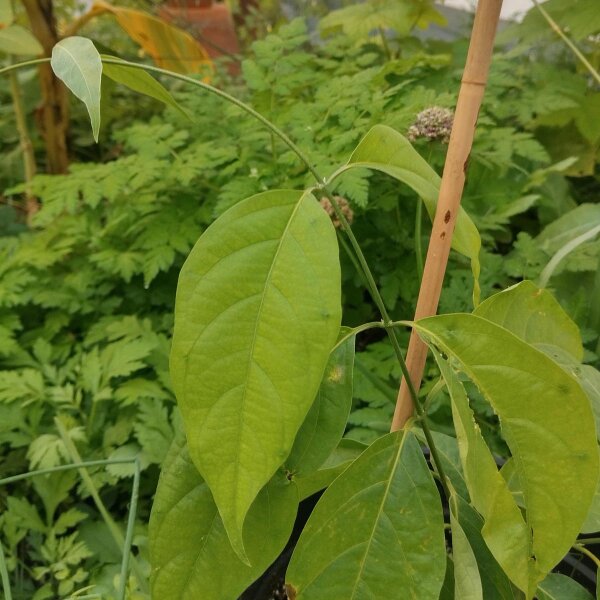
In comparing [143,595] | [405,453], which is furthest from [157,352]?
[405,453]

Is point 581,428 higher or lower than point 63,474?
higher

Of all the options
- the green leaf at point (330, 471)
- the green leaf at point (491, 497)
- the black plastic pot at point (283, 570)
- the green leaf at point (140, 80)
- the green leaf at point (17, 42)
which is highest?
the green leaf at point (17, 42)

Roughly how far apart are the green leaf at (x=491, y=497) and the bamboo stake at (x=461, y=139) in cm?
8

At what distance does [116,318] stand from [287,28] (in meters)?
0.62

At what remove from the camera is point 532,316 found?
0.44 meters

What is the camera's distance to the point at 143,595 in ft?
2.13

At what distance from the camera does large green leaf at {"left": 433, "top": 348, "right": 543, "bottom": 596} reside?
1.13 feet

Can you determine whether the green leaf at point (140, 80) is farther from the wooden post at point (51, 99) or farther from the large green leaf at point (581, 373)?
the wooden post at point (51, 99)

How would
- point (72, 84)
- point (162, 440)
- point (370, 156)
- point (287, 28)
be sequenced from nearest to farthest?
point (72, 84) < point (370, 156) < point (162, 440) < point (287, 28)

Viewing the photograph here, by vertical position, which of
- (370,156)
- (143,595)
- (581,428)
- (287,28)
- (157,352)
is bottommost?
(143,595)

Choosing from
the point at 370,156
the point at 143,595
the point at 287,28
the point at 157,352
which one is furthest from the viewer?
the point at 287,28

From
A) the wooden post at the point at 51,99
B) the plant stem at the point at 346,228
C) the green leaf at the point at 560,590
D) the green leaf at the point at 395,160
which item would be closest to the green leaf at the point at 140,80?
the plant stem at the point at 346,228

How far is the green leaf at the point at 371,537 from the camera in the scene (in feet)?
1.31

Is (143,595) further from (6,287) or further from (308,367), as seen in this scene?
(6,287)
